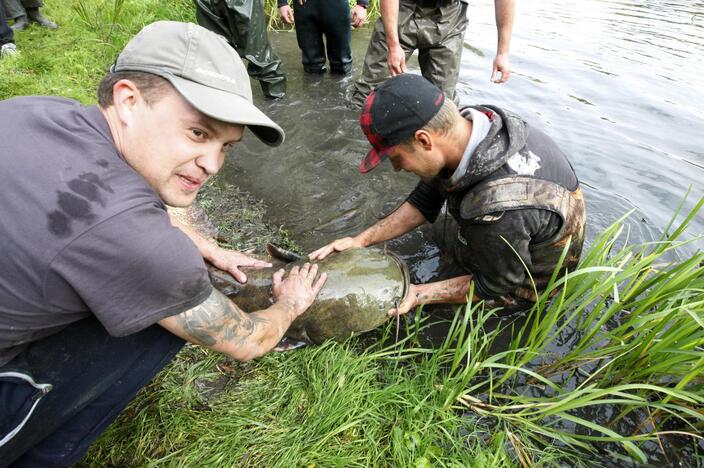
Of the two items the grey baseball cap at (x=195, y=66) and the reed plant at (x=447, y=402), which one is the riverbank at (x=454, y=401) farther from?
the grey baseball cap at (x=195, y=66)

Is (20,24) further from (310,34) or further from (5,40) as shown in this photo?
(310,34)

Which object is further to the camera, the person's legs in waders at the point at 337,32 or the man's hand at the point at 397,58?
the person's legs in waders at the point at 337,32

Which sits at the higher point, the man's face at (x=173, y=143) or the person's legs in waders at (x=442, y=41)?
the man's face at (x=173, y=143)

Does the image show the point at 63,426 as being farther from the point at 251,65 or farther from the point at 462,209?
the point at 251,65

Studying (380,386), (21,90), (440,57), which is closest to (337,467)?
(380,386)

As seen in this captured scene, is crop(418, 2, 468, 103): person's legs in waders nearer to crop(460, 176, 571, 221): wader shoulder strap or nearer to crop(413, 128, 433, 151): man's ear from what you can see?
crop(413, 128, 433, 151): man's ear

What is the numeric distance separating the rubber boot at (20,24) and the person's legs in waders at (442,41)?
5.37 metres

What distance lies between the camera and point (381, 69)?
4.84 m

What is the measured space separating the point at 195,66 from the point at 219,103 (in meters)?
0.15

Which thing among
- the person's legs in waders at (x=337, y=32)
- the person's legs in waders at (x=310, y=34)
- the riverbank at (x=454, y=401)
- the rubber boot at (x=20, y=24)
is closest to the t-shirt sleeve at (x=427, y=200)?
the riverbank at (x=454, y=401)

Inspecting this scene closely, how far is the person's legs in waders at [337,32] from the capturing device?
524cm

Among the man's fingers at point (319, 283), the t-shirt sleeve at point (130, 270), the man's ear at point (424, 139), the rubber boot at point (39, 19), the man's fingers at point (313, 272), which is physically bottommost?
the man's fingers at point (319, 283)

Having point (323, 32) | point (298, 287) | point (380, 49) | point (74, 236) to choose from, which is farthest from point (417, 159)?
point (323, 32)

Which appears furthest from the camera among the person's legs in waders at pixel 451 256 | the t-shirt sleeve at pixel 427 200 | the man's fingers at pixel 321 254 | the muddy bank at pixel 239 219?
the muddy bank at pixel 239 219
